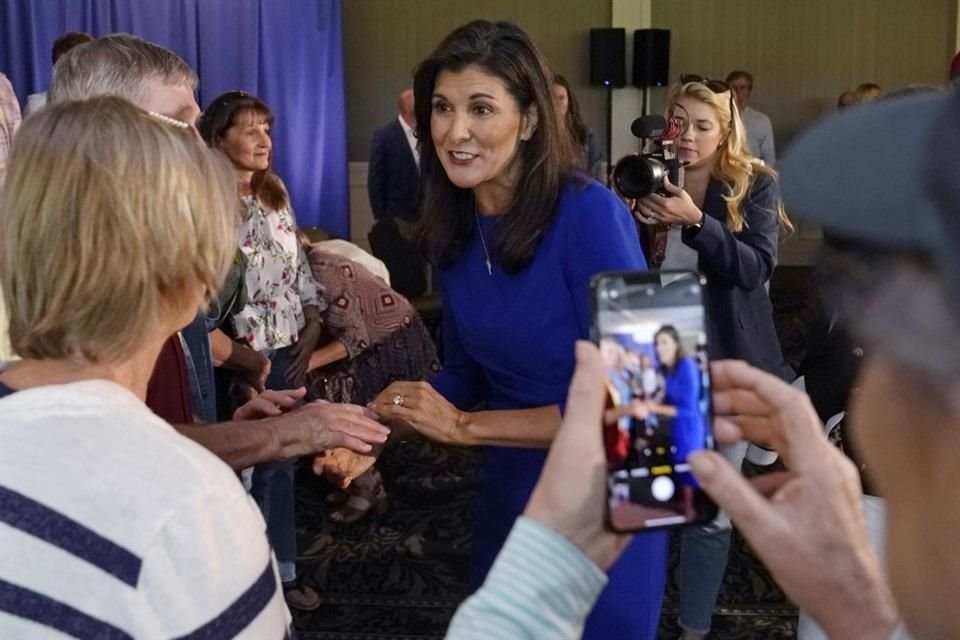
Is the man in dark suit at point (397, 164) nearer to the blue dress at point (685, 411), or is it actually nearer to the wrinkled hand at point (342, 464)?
the wrinkled hand at point (342, 464)

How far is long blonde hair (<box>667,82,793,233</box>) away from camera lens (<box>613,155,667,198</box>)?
28 cm

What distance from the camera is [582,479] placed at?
83 cm

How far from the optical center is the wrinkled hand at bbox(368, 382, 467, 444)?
174 centimetres

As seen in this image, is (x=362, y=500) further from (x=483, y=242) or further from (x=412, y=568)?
(x=483, y=242)

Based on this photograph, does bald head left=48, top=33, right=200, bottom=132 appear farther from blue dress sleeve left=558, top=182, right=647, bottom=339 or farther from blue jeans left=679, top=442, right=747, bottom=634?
blue jeans left=679, top=442, right=747, bottom=634

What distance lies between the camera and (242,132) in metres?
3.37

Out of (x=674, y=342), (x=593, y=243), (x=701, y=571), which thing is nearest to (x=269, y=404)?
(x=593, y=243)

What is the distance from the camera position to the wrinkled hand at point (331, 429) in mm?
1560

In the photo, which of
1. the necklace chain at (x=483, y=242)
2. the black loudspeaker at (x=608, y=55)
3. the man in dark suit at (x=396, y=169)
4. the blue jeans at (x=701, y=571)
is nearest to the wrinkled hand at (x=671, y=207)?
the blue jeans at (x=701, y=571)

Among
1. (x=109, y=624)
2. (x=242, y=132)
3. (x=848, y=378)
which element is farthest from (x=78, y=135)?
(x=242, y=132)

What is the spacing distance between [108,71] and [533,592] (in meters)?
1.34

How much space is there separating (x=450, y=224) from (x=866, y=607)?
122 centimetres

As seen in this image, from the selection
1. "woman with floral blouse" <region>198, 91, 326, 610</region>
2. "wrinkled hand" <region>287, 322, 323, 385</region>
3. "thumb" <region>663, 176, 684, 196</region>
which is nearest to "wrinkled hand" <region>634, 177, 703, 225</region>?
"thumb" <region>663, 176, 684, 196</region>

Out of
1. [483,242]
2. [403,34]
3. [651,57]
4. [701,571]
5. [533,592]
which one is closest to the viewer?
[533,592]
